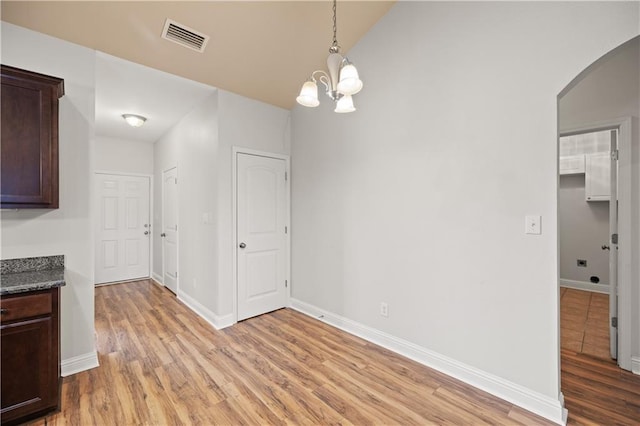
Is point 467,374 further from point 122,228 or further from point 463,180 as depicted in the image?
point 122,228

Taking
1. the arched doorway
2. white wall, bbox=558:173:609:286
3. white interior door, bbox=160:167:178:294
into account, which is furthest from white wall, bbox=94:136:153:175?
white wall, bbox=558:173:609:286

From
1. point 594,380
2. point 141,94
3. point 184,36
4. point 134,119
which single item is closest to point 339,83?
point 184,36

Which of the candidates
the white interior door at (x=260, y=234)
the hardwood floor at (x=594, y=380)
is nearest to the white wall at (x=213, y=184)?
the white interior door at (x=260, y=234)

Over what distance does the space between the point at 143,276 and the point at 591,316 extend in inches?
279

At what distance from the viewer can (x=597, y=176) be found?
4535 mm

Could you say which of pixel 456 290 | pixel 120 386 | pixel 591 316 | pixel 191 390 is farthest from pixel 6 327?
pixel 591 316

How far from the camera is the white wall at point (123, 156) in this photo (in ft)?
16.3

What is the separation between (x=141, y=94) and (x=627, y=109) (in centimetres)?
480

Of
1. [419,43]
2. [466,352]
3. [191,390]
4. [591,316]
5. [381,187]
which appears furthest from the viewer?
[591,316]

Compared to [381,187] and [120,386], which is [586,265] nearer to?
[381,187]

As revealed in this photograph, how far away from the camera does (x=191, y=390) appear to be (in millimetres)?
2084

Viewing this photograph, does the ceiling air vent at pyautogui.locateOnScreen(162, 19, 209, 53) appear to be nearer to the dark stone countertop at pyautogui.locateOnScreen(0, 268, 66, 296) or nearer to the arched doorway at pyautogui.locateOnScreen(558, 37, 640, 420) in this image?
the dark stone countertop at pyautogui.locateOnScreen(0, 268, 66, 296)

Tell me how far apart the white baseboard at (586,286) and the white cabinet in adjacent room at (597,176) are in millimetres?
1394

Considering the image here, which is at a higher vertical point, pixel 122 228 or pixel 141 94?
pixel 141 94
